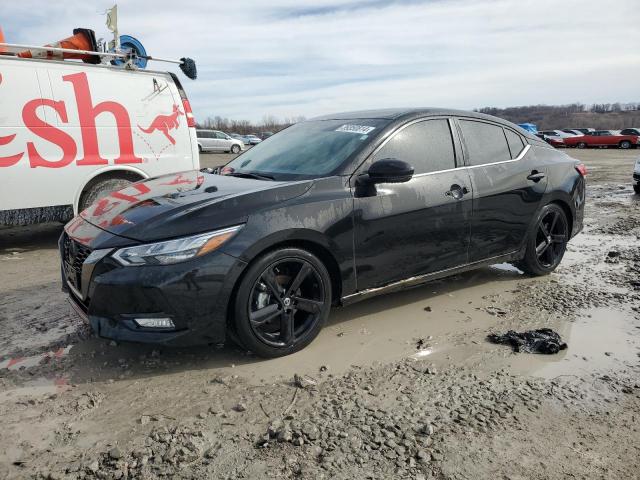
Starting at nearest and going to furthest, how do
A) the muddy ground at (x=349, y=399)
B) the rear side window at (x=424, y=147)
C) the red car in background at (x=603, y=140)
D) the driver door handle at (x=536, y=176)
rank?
1. the muddy ground at (x=349, y=399)
2. the rear side window at (x=424, y=147)
3. the driver door handle at (x=536, y=176)
4. the red car in background at (x=603, y=140)

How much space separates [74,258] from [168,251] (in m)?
0.81

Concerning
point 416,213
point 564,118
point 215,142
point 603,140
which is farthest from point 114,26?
point 564,118

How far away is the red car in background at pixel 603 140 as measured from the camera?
3706cm

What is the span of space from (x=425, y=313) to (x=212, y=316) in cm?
193

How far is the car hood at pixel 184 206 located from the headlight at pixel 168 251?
43 millimetres

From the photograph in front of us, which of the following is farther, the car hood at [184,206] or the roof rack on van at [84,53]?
the roof rack on van at [84,53]

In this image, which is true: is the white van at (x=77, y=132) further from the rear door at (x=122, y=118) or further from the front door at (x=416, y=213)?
the front door at (x=416, y=213)

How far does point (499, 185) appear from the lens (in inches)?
178

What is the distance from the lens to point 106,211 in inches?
138

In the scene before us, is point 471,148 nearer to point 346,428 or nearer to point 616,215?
point 346,428

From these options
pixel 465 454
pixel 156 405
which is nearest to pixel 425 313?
pixel 465 454

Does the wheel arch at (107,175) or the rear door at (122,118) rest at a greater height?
the rear door at (122,118)

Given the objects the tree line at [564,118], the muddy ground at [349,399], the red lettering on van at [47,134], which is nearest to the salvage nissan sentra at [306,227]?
the muddy ground at [349,399]

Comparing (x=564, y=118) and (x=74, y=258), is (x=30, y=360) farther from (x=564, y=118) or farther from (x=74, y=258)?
(x=564, y=118)
